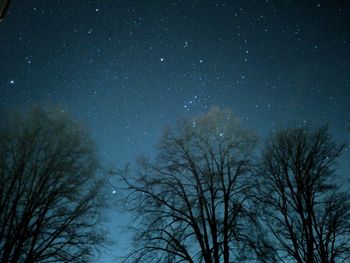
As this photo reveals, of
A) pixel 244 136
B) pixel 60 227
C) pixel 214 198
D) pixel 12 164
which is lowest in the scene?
pixel 60 227

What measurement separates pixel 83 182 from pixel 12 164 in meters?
3.01

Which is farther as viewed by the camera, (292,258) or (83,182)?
(83,182)

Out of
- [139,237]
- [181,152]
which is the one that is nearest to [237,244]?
[139,237]

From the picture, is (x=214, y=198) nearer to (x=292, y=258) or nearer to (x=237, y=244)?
(x=237, y=244)

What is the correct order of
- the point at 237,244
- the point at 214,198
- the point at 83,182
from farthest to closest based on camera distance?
the point at 83,182, the point at 214,198, the point at 237,244

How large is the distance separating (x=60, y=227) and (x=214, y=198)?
657 cm

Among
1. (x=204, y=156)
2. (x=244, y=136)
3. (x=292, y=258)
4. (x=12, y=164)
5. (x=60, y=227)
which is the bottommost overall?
(x=292, y=258)

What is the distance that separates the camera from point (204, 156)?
11.7 meters

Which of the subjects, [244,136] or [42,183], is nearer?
[42,183]

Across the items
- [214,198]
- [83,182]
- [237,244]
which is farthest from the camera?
[83,182]

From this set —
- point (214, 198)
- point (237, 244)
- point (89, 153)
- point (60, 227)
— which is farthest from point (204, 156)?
point (60, 227)

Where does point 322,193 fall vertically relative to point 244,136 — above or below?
below

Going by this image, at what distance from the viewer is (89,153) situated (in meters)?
12.2

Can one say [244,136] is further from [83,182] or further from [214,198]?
[83,182]
